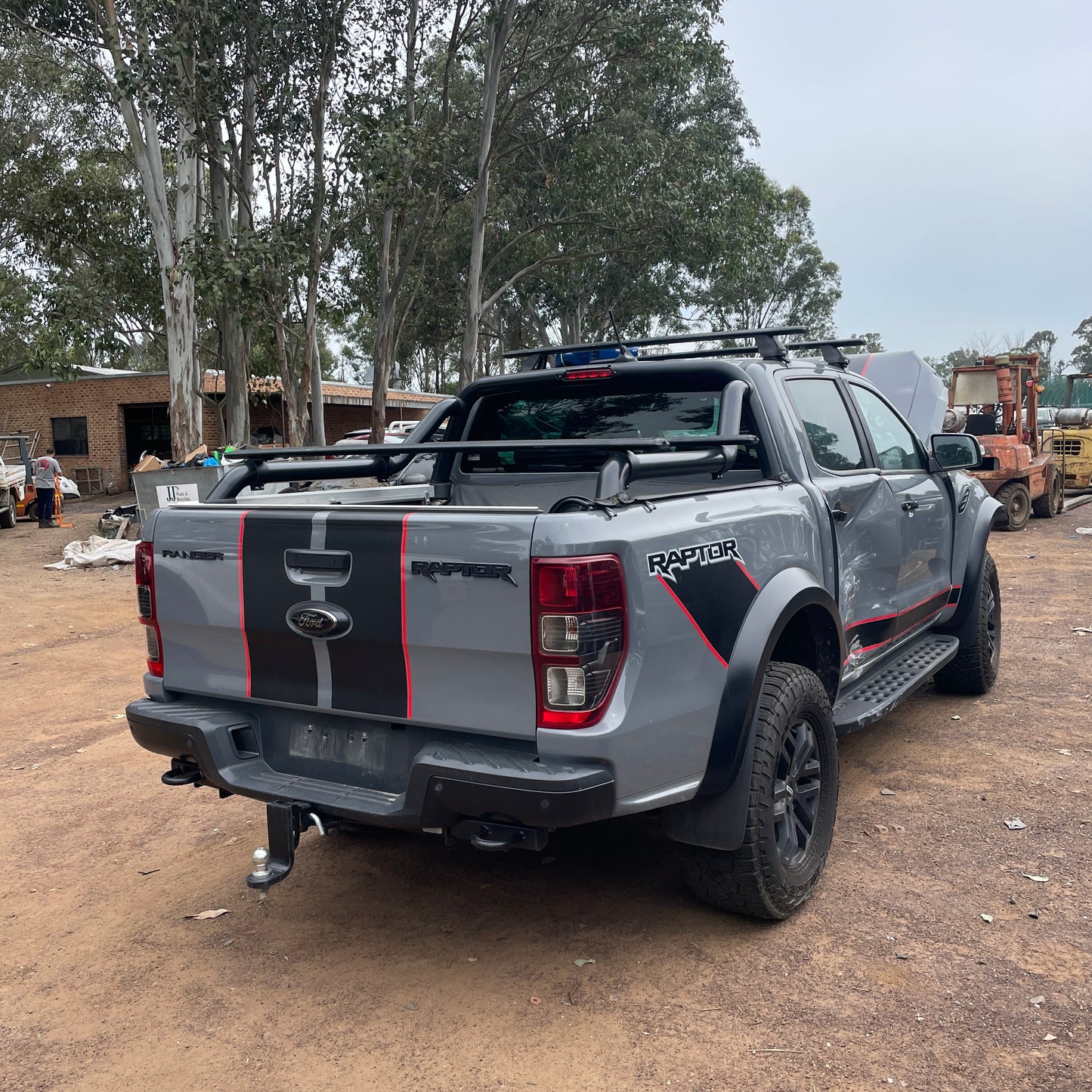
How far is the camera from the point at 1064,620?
8.62m

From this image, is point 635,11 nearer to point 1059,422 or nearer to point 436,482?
point 1059,422

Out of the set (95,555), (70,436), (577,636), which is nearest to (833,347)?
(577,636)

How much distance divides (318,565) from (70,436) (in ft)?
100

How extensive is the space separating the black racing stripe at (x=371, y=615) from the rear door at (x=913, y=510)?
2.80 meters

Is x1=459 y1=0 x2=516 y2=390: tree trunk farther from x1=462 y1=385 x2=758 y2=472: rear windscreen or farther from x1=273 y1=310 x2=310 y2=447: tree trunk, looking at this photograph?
x1=462 y1=385 x2=758 y2=472: rear windscreen

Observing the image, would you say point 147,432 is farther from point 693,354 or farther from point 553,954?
point 553,954

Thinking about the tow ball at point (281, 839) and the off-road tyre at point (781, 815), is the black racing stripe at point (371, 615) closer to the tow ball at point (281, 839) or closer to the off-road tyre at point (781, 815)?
the tow ball at point (281, 839)

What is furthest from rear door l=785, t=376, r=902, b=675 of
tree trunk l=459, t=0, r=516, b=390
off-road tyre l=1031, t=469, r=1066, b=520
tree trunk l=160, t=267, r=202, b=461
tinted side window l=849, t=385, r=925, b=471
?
tree trunk l=160, t=267, r=202, b=461

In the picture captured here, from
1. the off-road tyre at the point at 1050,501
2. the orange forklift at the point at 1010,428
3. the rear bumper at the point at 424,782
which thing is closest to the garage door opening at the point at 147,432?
the orange forklift at the point at 1010,428

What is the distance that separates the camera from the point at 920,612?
17.4 ft

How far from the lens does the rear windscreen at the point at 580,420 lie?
168 inches

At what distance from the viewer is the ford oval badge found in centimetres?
307

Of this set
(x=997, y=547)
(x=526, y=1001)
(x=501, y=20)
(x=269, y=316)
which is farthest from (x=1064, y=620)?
(x=501, y=20)

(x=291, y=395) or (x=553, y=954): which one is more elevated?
(x=291, y=395)
